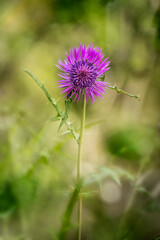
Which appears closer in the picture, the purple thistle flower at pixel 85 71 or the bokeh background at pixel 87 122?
the purple thistle flower at pixel 85 71

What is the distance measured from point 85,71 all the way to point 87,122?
98 cm

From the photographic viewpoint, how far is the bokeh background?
1002 mm

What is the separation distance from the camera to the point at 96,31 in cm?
194

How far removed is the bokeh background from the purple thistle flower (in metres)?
0.27

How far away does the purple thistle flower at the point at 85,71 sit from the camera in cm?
66

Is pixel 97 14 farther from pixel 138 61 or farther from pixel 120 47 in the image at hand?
pixel 138 61

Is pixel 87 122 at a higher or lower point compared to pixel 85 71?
higher

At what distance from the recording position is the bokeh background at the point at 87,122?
100 cm

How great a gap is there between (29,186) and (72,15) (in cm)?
151

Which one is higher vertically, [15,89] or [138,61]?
[138,61]

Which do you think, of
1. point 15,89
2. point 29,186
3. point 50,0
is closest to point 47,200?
point 29,186

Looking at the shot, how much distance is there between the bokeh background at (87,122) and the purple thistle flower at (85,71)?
0.89 feet

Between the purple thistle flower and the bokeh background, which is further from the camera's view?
the bokeh background

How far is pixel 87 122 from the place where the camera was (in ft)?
5.38
